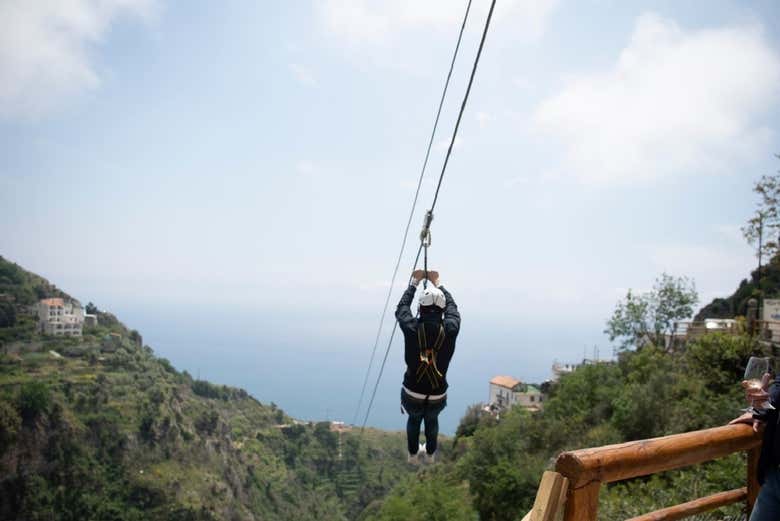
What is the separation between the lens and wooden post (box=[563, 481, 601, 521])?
195 centimetres

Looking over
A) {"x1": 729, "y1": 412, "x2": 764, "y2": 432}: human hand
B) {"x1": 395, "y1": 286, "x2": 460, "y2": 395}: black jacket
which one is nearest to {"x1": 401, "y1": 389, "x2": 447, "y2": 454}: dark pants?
{"x1": 395, "y1": 286, "x2": 460, "y2": 395}: black jacket

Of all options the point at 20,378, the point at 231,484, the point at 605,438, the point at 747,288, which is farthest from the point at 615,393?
the point at 20,378

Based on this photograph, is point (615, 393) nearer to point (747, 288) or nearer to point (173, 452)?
point (747, 288)

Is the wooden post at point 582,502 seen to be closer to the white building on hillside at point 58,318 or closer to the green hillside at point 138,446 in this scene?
the green hillside at point 138,446

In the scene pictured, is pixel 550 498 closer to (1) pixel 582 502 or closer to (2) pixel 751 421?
(1) pixel 582 502

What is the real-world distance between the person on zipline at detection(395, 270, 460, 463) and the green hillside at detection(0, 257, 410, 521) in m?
59.7

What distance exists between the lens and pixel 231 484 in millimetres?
66875

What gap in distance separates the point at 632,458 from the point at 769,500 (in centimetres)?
82

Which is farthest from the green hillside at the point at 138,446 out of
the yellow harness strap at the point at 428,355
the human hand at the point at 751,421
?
the human hand at the point at 751,421

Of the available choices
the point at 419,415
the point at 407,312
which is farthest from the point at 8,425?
the point at 407,312

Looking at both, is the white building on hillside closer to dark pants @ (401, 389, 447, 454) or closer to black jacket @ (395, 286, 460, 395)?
dark pants @ (401, 389, 447, 454)

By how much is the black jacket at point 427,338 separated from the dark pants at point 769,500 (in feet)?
7.61

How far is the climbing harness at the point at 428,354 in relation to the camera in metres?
4.43

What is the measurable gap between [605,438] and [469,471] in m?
8.56
